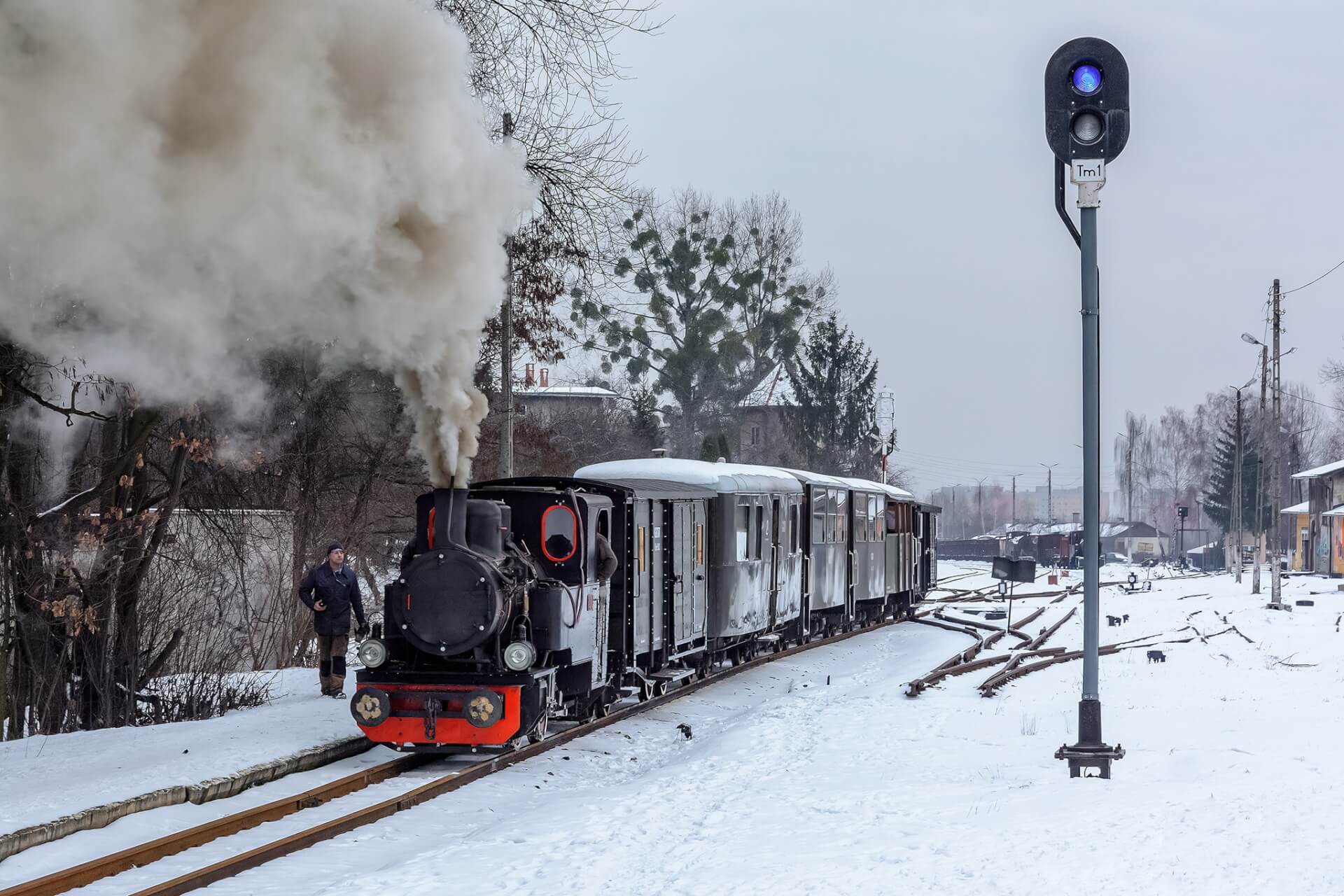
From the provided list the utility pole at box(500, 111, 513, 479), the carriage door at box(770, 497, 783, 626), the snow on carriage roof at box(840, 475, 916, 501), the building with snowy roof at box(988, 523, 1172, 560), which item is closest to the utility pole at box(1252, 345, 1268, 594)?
the snow on carriage roof at box(840, 475, 916, 501)

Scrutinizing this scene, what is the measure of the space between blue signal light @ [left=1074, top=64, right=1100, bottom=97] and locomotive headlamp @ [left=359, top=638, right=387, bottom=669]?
21.1ft

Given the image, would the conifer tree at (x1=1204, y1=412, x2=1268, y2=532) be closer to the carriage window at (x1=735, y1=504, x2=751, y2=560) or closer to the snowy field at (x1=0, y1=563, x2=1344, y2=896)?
the carriage window at (x1=735, y1=504, x2=751, y2=560)

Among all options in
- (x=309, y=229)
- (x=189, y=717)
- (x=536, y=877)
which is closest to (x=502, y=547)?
(x=309, y=229)

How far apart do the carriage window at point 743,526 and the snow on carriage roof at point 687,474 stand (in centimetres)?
23

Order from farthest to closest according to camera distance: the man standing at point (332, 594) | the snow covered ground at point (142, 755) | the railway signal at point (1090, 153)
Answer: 1. the man standing at point (332, 594)
2. the railway signal at point (1090, 153)
3. the snow covered ground at point (142, 755)

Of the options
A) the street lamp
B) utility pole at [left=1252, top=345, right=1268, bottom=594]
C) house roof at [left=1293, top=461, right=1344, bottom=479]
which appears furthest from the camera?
house roof at [left=1293, top=461, right=1344, bottom=479]

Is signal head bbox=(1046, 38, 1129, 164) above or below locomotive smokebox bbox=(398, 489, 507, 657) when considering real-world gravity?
above

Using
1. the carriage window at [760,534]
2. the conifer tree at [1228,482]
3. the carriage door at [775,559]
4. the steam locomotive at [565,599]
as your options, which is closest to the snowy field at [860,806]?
the steam locomotive at [565,599]

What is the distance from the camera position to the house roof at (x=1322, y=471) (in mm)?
46094

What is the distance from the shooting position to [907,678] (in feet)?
54.5

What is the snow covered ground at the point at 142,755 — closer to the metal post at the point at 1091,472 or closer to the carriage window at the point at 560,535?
the carriage window at the point at 560,535

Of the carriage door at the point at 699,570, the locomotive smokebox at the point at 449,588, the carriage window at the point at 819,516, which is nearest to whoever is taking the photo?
the locomotive smokebox at the point at 449,588

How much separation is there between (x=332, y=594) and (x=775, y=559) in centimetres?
635

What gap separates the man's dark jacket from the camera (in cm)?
Result: 1287
